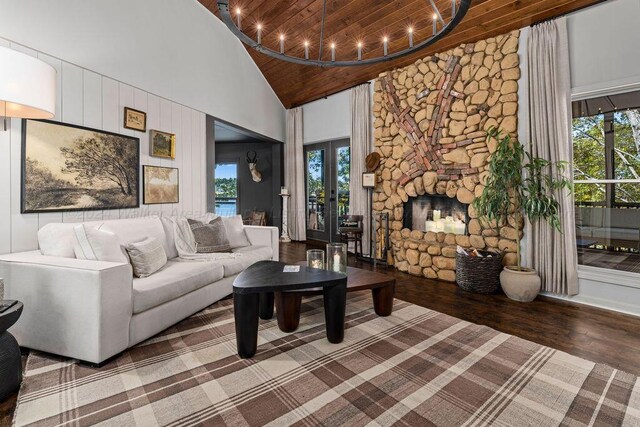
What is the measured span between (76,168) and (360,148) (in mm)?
3909

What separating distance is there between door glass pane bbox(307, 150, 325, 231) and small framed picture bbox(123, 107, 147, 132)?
11.7 feet

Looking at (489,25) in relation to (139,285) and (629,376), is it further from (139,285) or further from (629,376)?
(139,285)

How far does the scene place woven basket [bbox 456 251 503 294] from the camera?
346 centimetres

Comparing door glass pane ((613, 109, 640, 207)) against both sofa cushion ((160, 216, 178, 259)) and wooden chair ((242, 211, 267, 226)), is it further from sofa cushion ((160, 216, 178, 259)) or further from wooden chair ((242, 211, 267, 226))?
wooden chair ((242, 211, 267, 226))

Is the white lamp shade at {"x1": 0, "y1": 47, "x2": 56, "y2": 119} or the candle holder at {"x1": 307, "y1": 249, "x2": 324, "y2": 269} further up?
the white lamp shade at {"x1": 0, "y1": 47, "x2": 56, "y2": 119}

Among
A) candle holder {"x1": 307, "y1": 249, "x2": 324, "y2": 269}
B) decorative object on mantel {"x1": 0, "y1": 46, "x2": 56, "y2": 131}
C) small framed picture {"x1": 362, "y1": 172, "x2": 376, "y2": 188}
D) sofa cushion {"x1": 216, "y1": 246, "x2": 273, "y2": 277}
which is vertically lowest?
sofa cushion {"x1": 216, "y1": 246, "x2": 273, "y2": 277}

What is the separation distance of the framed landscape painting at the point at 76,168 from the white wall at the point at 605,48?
188 inches

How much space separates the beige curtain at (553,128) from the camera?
3.21 meters

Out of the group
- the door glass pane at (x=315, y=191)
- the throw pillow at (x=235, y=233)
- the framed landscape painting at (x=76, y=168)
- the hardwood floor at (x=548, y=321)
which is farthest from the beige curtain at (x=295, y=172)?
the framed landscape painting at (x=76, y=168)

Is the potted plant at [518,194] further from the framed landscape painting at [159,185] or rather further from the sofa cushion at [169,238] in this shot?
the framed landscape painting at [159,185]

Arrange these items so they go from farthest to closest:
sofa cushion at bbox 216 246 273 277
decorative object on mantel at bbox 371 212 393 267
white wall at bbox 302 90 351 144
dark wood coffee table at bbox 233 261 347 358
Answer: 1. white wall at bbox 302 90 351 144
2. decorative object on mantel at bbox 371 212 393 267
3. sofa cushion at bbox 216 246 273 277
4. dark wood coffee table at bbox 233 261 347 358

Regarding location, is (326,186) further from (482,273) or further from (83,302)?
(83,302)

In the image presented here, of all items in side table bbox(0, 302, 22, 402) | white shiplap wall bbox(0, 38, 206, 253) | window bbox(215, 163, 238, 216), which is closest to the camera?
side table bbox(0, 302, 22, 402)

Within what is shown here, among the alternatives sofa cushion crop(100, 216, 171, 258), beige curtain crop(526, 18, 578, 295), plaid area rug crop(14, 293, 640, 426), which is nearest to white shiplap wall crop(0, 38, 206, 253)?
sofa cushion crop(100, 216, 171, 258)
